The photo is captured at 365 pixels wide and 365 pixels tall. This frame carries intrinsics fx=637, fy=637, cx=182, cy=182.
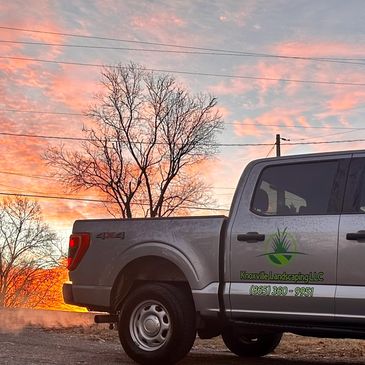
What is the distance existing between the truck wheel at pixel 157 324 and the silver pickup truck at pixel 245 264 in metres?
0.01

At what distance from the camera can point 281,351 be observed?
10.1 meters

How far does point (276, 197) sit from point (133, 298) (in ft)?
6.32

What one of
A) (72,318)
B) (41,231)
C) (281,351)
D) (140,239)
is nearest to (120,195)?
(41,231)

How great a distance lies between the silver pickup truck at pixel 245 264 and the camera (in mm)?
5957

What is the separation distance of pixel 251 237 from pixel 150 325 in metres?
1.51

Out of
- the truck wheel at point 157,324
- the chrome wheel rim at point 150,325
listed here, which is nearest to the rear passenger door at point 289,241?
the truck wheel at point 157,324

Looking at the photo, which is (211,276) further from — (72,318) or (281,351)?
(72,318)

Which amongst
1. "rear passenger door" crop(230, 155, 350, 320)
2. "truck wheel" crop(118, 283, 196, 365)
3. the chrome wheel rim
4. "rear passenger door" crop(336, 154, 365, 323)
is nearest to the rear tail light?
"truck wheel" crop(118, 283, 196, 365)

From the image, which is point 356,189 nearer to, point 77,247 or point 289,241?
point 289,241

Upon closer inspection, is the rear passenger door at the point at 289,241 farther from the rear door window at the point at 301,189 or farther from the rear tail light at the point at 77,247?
the rear tail light at the point at 77,247

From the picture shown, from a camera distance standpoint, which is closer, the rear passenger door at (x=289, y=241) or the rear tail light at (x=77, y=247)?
the rear passenger door at (x=289, y=241)

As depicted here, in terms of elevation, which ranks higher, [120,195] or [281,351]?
[120,195]

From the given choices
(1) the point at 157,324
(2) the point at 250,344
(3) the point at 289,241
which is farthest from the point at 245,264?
(2) the point at 250,344

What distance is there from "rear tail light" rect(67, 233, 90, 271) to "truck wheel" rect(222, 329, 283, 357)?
2157mm
